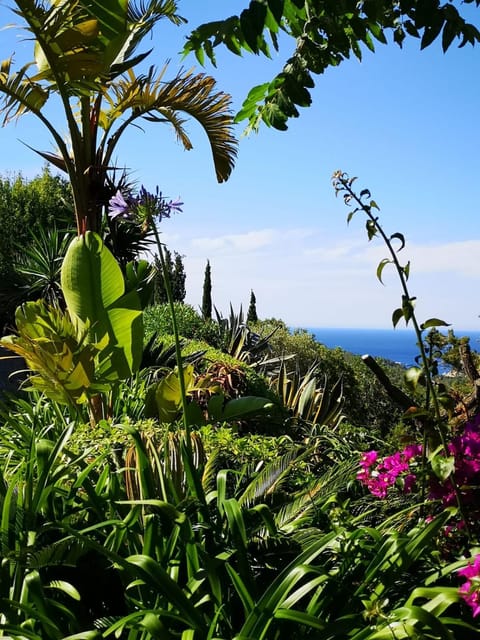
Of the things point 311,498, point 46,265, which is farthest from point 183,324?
point 311,498

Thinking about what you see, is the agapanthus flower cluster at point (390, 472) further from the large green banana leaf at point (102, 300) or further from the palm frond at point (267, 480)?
the large green banana leaf at point (102, 300)

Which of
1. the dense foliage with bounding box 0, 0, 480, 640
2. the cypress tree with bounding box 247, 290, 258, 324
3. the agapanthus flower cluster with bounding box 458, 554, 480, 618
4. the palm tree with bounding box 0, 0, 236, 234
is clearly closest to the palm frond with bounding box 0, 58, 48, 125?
the palm tree with bounding box 0, 0, 236, 234

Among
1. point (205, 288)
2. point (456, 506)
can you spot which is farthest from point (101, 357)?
point (205, 288)

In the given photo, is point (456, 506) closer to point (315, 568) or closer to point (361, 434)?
point (315, 568)

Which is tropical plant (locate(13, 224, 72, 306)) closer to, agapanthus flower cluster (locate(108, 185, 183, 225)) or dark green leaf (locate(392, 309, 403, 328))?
agapanthus flower cluster (locate(108, 185, 183, 225))

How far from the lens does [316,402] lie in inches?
253

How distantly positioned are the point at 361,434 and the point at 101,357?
2.11 m

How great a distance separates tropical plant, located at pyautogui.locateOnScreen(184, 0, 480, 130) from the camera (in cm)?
289

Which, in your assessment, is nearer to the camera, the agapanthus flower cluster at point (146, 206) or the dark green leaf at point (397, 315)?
the dark green leaf at point (397, 315)

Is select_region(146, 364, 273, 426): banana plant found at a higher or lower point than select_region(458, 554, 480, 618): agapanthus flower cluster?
higher

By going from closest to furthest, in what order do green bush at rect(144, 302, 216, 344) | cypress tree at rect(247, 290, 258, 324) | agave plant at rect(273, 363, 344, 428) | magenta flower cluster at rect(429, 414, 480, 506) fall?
magenta flower cluster at rect(429, 414, 480, 506) < agave plant at rect(273, 363, 344, 428) < green bush at rect(144, 302, 216, 344) < cypress tree at rect(247, 290, 258, 324)

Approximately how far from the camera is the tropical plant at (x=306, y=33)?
9.50ft

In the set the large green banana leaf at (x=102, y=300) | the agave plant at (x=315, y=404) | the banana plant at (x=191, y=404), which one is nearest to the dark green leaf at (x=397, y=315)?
the banana plant at (x=191, y=404)

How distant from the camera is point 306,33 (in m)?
3.39
